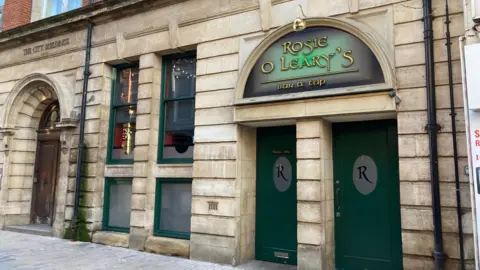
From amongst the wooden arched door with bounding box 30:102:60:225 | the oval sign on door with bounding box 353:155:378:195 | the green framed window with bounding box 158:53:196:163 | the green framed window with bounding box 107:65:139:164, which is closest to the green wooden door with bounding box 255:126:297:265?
the oval sign on door with bounding box 353:155:378:195

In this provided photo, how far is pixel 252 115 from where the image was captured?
7.33 metres

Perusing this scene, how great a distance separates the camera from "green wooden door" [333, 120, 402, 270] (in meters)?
6.48

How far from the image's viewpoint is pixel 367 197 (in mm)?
6750

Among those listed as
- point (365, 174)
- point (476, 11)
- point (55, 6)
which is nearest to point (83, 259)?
point (365, 174)

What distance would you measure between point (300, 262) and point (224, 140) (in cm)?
277

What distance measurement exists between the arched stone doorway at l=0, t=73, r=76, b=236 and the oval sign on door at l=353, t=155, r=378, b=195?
8.71m

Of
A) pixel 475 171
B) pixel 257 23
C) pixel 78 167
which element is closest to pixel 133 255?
pixel 78 167

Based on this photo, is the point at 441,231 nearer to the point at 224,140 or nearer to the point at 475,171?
the point at 475,171

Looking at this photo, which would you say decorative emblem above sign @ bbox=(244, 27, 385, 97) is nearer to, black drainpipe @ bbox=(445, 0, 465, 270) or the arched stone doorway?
black drainpipe @ bbox=(445, 0, 465, 270)

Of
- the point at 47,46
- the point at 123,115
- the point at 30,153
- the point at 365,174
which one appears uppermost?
the point at 47,46

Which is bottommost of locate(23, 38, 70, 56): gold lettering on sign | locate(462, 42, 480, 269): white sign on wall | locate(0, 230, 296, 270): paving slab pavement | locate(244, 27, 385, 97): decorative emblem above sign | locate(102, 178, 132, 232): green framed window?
locate(0, 230, 296, 270): paving slab pavement

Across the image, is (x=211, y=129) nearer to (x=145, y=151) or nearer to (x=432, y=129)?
(x=145, y=151)

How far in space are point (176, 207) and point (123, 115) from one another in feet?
9.87

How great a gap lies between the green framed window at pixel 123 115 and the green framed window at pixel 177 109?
3.46ft
